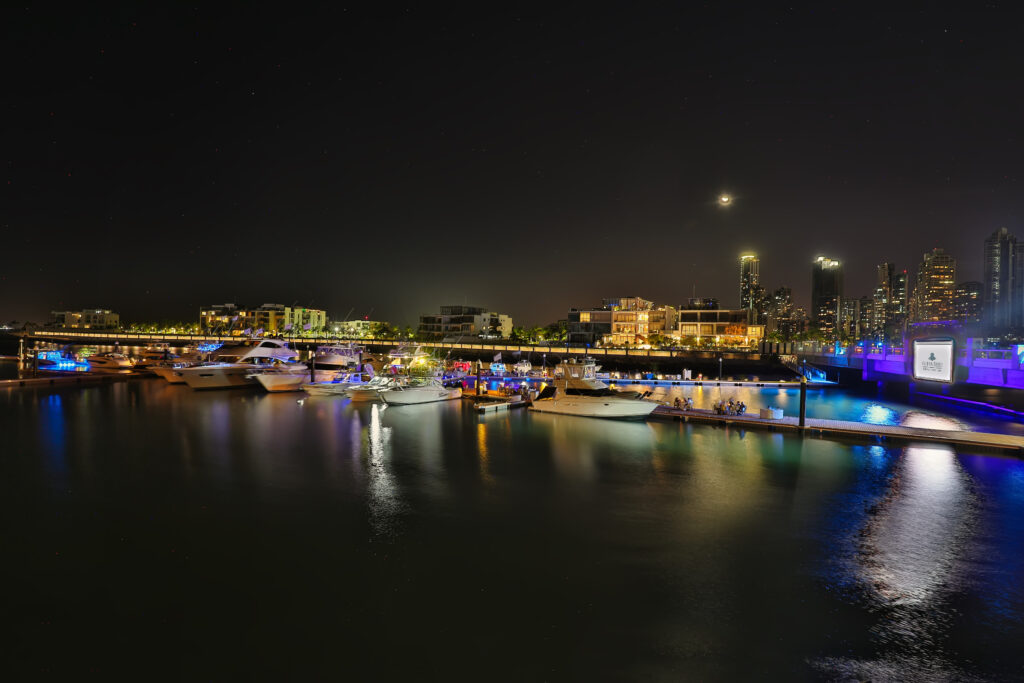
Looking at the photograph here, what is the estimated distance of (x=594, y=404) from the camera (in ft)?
111

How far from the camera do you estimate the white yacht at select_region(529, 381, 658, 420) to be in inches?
1286

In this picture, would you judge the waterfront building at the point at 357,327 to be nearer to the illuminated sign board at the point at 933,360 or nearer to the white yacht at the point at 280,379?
the white yacht at the point at 280,379

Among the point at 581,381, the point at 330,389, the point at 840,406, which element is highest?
the point at 581,381

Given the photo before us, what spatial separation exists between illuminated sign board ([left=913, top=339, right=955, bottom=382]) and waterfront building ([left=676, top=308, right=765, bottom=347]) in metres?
92.9

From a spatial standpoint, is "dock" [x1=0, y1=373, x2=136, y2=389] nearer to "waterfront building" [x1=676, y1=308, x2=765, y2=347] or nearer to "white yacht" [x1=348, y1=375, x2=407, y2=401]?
"white yacht" [x1=348, y1=375, x2=407, y2=401]

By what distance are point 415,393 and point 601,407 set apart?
1374cm

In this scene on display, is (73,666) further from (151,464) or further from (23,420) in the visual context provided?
(23,420)

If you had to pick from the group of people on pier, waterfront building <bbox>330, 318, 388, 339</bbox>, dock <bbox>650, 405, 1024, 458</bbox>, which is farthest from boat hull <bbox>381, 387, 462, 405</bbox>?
waterfront building <bbox>330, 318, 388, 339</bbox>

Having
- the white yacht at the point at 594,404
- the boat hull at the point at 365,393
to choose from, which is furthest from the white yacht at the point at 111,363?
the white yacht at the point at 594,404

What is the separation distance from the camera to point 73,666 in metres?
8.58

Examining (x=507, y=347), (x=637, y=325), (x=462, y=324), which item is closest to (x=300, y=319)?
(x=462, y=324)

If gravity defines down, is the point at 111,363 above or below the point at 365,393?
above

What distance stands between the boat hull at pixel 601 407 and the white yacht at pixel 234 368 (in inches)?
1150

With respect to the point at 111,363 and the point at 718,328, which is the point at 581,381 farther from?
the point at 718,328
